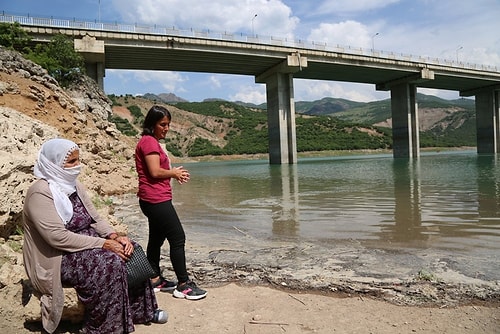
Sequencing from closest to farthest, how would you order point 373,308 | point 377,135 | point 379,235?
point 373,308 < point 379,235 < point 377,135

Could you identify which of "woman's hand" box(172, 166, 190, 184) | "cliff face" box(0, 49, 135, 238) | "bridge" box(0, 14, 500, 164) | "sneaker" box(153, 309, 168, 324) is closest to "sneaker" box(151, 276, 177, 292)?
"sneaker" box(153, 309, 168, 324)

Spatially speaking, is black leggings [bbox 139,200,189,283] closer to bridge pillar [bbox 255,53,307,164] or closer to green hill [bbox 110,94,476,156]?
bridge pillar [bbox 255,53,307,164]

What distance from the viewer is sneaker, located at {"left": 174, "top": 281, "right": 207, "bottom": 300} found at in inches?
129

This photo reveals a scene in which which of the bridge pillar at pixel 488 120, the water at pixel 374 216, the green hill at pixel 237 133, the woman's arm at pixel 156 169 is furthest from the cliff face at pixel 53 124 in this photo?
the bridge pillar at pixel 488 120

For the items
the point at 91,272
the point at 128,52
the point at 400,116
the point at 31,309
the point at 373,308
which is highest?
the point at 128,52

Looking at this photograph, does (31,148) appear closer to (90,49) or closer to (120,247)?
(120,247)

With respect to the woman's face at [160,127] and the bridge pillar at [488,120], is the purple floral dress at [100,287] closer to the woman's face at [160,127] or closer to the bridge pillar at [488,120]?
the woman's face at [160,127]

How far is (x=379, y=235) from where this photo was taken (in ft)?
19.0

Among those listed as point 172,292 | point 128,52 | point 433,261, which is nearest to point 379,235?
point 433,261

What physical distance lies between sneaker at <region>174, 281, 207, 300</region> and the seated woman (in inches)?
28.2

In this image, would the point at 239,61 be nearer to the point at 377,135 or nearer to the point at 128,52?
the point at 128,52

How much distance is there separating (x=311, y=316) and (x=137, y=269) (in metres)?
1.37

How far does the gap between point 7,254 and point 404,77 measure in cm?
5354

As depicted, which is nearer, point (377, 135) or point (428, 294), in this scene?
point (428, 294)
